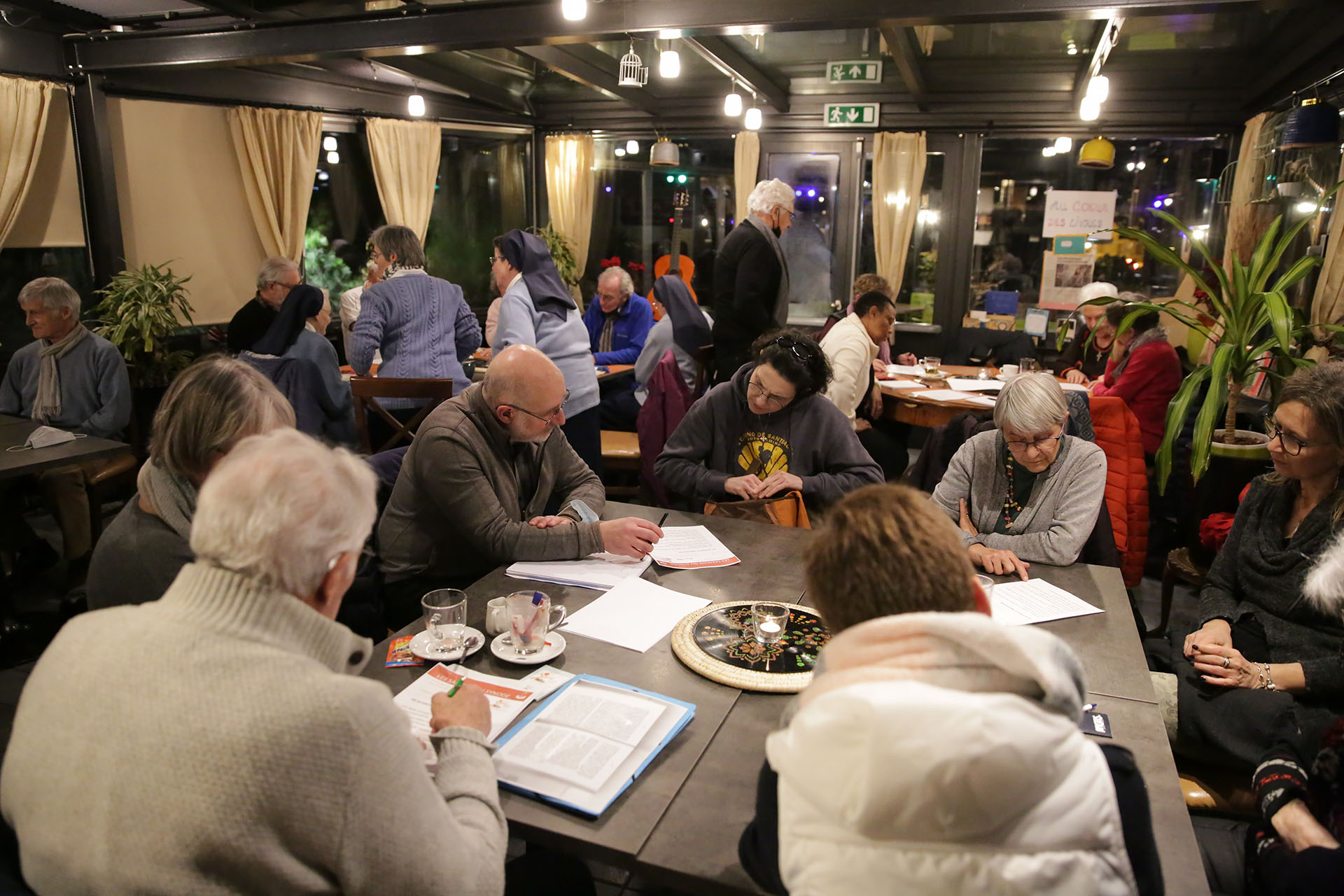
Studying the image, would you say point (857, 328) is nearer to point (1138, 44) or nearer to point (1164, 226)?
point (1138, 44)

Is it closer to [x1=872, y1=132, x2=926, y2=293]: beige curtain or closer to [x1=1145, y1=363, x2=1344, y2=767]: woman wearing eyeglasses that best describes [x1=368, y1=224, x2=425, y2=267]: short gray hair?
[x1=1145, y1=363, x2=1344, y2=767]: woman wearing eyeglasses

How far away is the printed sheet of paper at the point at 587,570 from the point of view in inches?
83.6

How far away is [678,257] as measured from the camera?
351 inches

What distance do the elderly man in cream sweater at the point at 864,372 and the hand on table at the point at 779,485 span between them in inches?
36.5

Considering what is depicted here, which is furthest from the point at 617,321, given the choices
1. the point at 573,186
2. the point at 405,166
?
the point at 573,186

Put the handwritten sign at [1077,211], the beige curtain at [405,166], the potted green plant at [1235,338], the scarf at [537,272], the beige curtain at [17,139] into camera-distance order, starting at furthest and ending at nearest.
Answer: the handwritten sign at [1077,211]
the beige curtain at [405,166]
the beige curtain at [17,139]
the scarf at [537,272]
the potted green plant at [1235,338]

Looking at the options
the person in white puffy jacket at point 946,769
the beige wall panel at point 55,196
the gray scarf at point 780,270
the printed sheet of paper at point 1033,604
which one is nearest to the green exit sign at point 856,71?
the gray scarf at point 780,270

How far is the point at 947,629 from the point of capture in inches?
38.0

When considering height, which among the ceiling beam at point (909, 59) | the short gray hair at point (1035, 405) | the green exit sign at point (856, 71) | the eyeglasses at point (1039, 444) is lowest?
the eyeglasses at point (1039, 444)

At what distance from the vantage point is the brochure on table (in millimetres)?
1326

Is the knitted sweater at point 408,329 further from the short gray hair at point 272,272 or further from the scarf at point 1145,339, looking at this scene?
the scarf at point 1145,339

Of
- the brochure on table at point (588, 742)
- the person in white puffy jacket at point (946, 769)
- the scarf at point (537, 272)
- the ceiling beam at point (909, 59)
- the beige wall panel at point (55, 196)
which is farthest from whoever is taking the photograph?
the beige wall panel at point (55, 196)

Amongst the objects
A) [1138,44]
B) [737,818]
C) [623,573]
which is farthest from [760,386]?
[1138,44]

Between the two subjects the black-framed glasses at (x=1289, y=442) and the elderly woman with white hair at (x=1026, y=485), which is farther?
the elderly woman with white hair at (x=1026, y=485)
